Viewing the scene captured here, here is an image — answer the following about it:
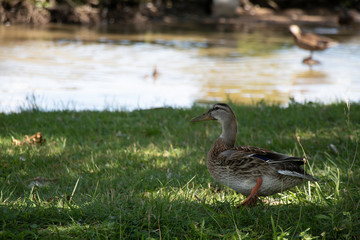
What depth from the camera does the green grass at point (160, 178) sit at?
3.39m

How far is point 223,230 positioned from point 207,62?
9.86 m

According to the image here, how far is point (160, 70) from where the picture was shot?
1177cm

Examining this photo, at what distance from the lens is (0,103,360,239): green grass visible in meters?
3.39

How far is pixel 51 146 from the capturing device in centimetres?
553

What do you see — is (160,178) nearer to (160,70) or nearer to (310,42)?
(160,70)

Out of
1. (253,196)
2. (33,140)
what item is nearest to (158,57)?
(33,140)

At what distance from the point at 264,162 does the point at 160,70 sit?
8200 millimetres

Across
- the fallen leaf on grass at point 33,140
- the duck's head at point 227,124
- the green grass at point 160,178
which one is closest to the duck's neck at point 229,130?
the duck's head at point 227,124

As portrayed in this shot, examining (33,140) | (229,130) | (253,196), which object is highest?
(229,130)

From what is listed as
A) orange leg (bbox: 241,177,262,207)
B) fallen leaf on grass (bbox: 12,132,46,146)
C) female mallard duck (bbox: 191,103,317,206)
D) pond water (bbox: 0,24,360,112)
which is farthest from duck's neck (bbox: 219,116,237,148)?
pond water (bbox: 0,24,360,112)

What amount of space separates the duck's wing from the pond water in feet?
13.8

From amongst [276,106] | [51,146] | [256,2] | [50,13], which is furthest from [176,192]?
[256,2]

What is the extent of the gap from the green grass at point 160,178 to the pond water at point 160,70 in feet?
4.42

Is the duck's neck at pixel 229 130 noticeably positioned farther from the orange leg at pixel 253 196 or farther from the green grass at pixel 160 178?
the orange leg at pixel 253 196
